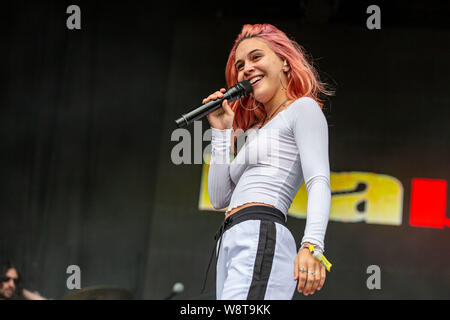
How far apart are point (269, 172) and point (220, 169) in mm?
184

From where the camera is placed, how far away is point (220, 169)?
152 cm

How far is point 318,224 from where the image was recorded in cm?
125

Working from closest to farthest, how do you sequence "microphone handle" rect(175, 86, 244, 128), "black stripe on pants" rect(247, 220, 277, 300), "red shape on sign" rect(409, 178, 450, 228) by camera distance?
1. "black stripe on pants" rect(247, 220, 277, 300)
2. "microphone handle" rect(175, 86, 244, 128)
3. "red shape on sign" rect(409, 178, 450, 228)

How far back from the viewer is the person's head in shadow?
3.71 meters

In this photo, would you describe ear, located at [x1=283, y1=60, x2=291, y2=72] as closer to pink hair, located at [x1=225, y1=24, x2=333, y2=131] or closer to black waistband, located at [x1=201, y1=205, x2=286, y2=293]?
pink hair, located at [x1=225, y1=24, x2=333, y2=131]

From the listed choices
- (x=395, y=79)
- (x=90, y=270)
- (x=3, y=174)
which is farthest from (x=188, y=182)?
(x=395, y=79)

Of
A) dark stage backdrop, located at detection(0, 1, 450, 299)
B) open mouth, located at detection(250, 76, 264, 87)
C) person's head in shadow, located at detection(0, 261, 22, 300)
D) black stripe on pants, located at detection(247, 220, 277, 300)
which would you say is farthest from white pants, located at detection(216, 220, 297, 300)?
person's head in shadow, located at detection(0, 261, 22, 300)

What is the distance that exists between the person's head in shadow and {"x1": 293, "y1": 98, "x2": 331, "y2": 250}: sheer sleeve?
305 cm

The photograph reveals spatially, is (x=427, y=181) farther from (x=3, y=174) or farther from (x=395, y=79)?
(x=3, y=174)

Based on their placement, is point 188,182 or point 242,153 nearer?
point 242,153

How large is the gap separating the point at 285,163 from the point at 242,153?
0.44ft

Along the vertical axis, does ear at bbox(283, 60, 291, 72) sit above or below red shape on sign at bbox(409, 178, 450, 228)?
above

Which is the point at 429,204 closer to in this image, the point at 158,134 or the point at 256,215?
the point at 158,134
